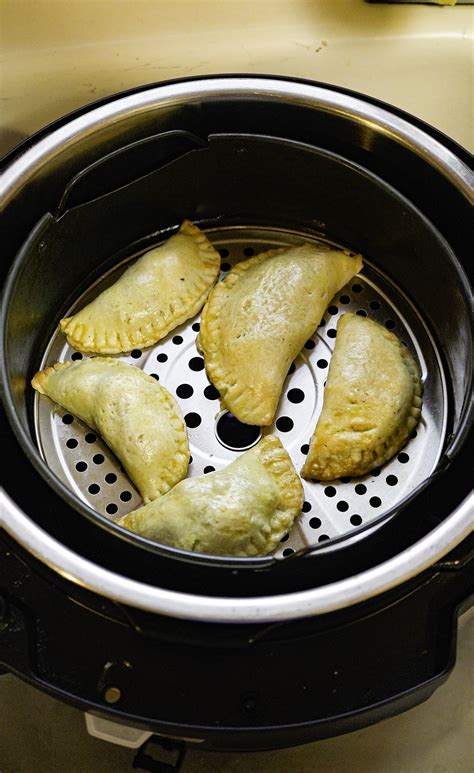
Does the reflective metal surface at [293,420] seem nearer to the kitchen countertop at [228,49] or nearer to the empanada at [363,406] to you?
the empanada at [363,406]

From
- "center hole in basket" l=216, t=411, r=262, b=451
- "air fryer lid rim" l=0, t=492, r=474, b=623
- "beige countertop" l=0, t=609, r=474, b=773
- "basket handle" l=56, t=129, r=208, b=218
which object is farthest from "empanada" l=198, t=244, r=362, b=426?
"beige countertop" l=0, t=609, r=474, b=773

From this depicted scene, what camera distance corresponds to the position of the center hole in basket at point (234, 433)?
1.07 meters

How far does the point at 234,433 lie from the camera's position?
108 cm

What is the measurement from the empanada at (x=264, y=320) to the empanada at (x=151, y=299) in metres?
0.04

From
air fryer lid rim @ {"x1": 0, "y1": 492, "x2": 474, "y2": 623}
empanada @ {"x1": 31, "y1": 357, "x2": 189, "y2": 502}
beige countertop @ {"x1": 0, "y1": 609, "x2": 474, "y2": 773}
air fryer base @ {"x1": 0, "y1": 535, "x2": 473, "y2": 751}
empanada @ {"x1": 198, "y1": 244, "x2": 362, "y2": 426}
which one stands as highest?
empanada @ {"x1": 198, "y1": 244, "x2": 362, "y2": 426}

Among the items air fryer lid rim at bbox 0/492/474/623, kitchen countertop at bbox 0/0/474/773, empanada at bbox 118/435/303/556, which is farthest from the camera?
kitchen countertop at bbox 0/0/474/773

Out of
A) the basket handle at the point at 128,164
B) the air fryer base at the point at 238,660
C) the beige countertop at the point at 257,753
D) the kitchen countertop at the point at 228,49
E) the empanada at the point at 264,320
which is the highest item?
the kitchen countertop at the point at 228,49

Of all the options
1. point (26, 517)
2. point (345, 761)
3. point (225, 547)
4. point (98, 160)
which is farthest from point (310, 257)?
point (345, 761)

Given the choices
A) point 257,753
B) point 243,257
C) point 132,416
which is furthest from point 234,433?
point 257,753

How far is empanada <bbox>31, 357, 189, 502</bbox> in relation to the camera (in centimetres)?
101

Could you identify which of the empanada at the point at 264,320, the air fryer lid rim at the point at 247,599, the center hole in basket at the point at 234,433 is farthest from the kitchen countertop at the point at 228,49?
the air fryer lid rim at the point at 247,599

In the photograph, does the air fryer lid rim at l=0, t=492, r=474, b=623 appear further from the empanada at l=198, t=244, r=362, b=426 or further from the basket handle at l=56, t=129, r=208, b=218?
the basket handle at l=56, t=129, r=208, b=218

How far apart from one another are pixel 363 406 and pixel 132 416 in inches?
13.1

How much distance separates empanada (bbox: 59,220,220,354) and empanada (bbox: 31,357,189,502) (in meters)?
0.07
